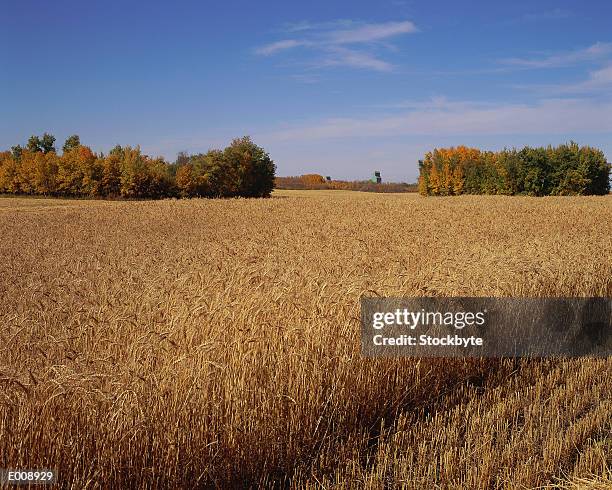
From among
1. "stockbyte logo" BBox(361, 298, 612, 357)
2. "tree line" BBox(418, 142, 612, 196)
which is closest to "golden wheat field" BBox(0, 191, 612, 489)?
"stockbyte logo" BBox(361, 298, 612, 357)

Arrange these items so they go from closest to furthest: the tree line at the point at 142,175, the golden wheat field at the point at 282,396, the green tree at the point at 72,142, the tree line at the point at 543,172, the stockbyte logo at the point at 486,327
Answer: the golden wheat field at the point at 282,396 < the stockbyte logo at the point at 486,327 < the tree line at the point at 142,175 < the tree line at the point at 543,172 < the green tree at the point at 72,142

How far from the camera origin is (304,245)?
45.8 feet

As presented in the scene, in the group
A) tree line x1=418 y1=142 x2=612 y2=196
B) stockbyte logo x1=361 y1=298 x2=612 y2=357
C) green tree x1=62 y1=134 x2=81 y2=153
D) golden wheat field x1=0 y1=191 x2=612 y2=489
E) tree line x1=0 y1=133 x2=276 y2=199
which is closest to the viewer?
golden wheat field x1=0 y1=191 x2=612 y2=489

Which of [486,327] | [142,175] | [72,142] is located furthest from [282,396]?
[72,142]

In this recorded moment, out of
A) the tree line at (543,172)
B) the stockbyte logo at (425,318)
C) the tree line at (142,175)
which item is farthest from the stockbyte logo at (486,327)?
the tree line at (543,172)

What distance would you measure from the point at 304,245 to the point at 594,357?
25.3 feet

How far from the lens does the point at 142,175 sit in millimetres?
58344

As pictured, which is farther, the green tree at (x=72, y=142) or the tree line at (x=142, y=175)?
the green tree at (x=72, y=142)

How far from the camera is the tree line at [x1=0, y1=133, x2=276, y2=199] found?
192 ft

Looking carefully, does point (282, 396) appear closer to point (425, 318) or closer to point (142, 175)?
point (425, 318)

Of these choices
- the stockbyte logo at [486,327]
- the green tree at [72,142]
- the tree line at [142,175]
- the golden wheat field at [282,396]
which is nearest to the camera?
the golden wheat field at [282,396]

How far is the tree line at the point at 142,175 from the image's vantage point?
5862 cm

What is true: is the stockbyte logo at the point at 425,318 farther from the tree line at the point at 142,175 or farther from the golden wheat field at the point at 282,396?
the tree line at the point at 142,175

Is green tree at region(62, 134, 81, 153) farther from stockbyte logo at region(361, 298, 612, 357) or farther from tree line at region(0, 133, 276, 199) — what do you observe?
stockbyte logo at region(361, 298, 612, 357)
